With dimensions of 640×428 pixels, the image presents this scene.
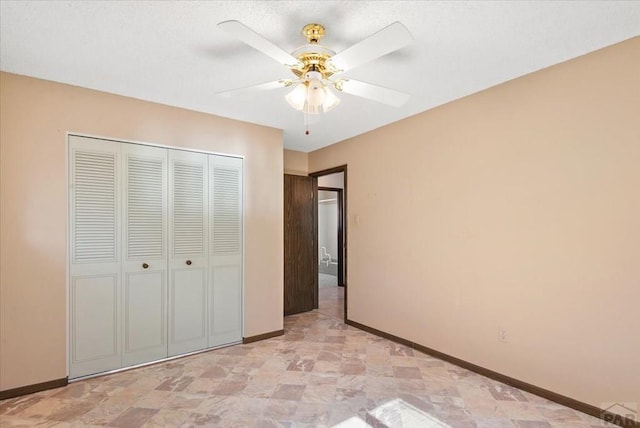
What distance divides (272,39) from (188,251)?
217 centimetres

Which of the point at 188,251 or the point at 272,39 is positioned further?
the point at 188,251

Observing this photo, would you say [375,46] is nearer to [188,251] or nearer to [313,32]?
[313,32]

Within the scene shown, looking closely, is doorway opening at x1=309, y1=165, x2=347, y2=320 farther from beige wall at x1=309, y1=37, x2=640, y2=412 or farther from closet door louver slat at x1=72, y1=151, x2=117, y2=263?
closet door louver slat at x1=72, y1=151, x2=117, y2=263

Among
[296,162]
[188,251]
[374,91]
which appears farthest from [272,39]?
[296,162]

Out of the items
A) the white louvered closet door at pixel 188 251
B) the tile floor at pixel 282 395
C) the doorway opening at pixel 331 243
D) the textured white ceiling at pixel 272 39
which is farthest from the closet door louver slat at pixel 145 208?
the doorway opening at pixel 331 243

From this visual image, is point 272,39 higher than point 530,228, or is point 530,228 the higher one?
point 272,39

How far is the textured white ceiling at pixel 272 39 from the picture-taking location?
5.68ft

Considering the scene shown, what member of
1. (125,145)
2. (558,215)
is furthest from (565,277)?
(125,145)

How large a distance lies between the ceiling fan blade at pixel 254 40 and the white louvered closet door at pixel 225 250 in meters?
1.88

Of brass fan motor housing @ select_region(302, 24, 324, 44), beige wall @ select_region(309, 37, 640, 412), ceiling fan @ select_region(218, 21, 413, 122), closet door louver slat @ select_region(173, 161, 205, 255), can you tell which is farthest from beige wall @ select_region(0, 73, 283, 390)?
beige wall @ select_region(309, 37, 640, 412)

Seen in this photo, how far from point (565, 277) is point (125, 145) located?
3.71 m

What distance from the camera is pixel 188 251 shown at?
3.24 meters

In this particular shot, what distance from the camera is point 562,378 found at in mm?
2268

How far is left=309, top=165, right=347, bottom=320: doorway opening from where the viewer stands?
18.4ft
